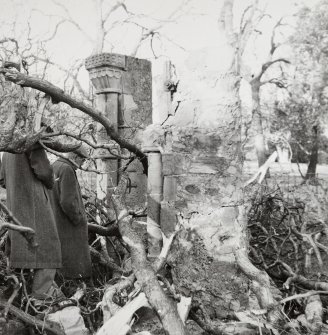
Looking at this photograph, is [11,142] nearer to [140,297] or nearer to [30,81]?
[30,81]

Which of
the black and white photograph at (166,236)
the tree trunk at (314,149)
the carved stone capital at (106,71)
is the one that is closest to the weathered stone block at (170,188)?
the black and white photograph at (166,236)

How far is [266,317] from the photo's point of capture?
3.29 m

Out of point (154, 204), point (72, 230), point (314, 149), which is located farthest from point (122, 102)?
point (314, 149)

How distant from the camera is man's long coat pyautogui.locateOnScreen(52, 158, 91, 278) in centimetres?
494

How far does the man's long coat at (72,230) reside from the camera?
494 cm

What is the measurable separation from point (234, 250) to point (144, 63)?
4756 millimetres

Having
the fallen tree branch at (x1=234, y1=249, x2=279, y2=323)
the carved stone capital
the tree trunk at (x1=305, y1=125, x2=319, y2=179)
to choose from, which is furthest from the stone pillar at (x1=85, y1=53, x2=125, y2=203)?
the tree trunk at (x1=305, y1=125, x2=319, y2=179)

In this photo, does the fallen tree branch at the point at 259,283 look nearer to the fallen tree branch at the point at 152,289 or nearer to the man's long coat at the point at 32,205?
the fallen tree branch at the point at 152,289

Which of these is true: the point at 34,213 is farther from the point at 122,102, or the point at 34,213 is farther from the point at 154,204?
the point at 122,102

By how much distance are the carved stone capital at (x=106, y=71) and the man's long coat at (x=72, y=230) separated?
2.72 m

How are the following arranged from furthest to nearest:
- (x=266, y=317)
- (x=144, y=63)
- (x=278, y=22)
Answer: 1. (x=278, y=22)
2. (x=144, y=63)
3. (x=266, y=317)

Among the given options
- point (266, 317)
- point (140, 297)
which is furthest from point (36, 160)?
point (266, 317)

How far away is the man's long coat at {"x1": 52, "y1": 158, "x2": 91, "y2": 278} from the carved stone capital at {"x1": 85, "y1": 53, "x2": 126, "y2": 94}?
8.93ft

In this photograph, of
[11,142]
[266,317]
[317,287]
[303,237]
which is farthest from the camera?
[303,237]
